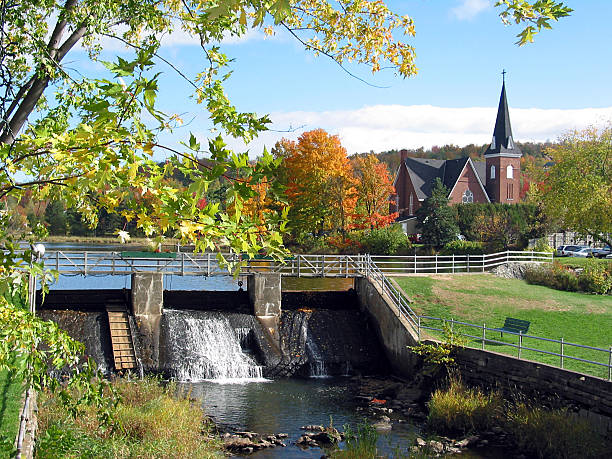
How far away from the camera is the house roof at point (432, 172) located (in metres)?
78.1

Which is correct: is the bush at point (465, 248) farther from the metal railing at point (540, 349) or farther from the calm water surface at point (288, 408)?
the calm water surface at point (288, 408)

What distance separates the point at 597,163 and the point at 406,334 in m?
24.9

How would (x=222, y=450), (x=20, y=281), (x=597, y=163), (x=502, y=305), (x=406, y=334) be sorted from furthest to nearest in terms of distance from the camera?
(x=597, y=163)
(x=502, y=305)
(x=406, y=334)
(x=222, y=450)
(x=20, y=281)

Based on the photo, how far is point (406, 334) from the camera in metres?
23.2

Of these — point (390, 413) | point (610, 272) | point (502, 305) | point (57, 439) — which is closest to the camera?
point (57, 439)

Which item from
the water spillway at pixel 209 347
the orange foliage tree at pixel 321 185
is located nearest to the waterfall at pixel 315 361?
the water spillway at pixel 209 347

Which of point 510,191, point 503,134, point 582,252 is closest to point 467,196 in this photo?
point 510,191

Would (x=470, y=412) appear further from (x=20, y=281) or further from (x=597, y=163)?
(x=597, y=163)

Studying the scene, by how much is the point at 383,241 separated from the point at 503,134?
35.9m

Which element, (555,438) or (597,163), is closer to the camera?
(555,438)

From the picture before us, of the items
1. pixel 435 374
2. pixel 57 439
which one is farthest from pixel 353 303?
pixel 57 439

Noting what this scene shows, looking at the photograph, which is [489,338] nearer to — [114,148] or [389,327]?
[389,327]

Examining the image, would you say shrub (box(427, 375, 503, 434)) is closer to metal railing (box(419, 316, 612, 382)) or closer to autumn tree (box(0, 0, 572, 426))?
metal railing (box(419, 316, 612, 382))

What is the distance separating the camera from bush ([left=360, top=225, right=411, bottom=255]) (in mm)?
49094
